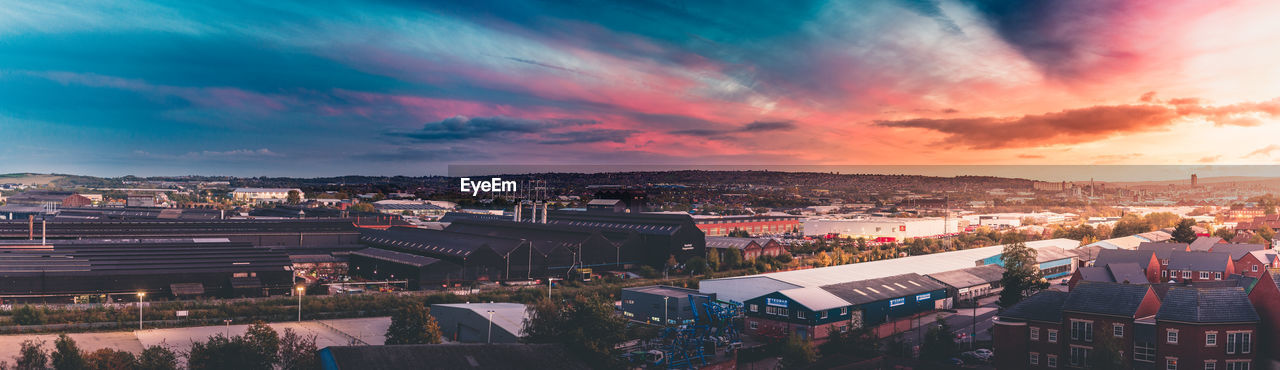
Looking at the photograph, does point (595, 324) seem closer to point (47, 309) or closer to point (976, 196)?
point (47, 309)

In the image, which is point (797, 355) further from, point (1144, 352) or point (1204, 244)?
point (1204, 244)

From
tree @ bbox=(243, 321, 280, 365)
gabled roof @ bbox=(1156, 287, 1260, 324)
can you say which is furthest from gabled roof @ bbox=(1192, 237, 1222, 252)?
tree @ bbox=(243, 321, 280, 365)

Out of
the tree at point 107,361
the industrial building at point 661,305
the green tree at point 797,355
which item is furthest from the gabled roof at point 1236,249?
the tree at point 107,361

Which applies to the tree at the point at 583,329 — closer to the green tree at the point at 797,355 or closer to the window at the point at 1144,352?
the green tree at the point at 797,355

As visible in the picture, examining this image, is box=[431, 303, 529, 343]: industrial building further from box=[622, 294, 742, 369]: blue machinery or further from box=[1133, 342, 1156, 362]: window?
box=[1133, 342, 1156, 362]: window

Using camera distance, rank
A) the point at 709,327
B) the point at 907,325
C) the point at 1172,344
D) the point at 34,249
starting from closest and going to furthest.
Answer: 1. the point at 1172,344
2. the point at 709,327
3. the point at 907,325
4. the point at 34,249

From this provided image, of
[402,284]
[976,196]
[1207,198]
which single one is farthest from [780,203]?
[1207,198]
